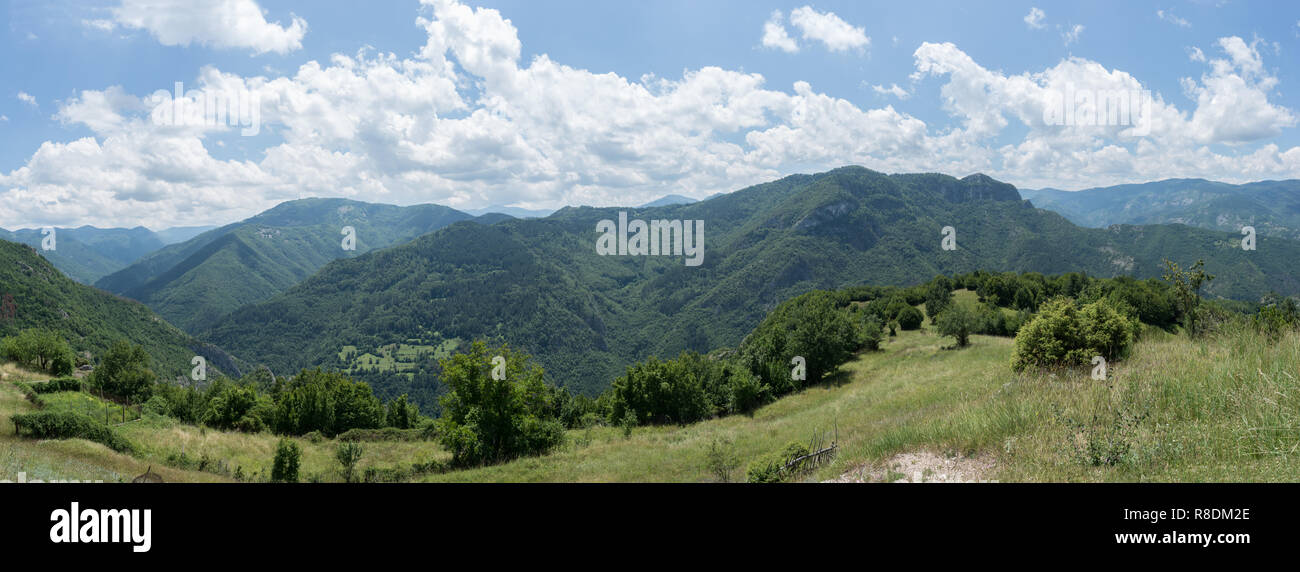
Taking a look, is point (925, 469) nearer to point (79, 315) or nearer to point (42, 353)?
point (42, 353)

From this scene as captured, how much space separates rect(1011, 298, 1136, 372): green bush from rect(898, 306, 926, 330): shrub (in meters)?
49.1

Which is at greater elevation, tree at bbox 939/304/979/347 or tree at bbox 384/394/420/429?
tree at bbox 939/304/979/347

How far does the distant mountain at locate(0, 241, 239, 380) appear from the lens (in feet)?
429

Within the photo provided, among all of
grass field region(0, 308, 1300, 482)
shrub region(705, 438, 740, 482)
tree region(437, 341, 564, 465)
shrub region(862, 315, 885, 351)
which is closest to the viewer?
grass field region(0, 308, 1300, 482)

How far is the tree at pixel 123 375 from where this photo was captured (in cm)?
4303

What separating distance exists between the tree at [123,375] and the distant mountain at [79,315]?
109719 millimetres

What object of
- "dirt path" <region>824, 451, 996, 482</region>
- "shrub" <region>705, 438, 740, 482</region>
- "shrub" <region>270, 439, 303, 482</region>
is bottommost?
"shrub" <region>270, 439, 303, 482</region>

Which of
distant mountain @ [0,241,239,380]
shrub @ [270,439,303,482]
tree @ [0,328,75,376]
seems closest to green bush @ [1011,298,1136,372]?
shrub @ [270,439,303,482]

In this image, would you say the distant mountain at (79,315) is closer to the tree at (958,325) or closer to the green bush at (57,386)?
the green bush at (57,386)

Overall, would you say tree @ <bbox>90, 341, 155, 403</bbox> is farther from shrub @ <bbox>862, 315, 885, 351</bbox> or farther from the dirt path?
shrub @ <bbox>862, 315, 885, 351</bbox>

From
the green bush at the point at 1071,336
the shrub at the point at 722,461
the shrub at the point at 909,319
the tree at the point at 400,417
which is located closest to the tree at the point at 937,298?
the shrub at the point at 909,319
